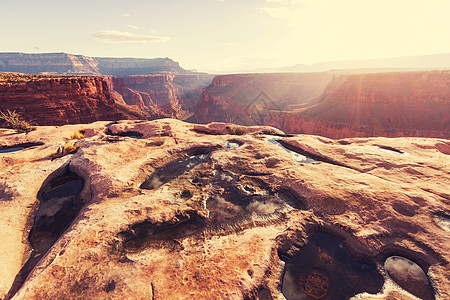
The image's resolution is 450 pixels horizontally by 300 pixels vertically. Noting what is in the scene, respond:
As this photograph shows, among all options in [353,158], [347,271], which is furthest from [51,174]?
[353,158]

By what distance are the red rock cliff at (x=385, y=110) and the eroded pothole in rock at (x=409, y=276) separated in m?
50.1

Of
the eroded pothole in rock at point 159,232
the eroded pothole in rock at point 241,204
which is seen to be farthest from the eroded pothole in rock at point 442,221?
the eroded pothole in rock at point 159,232

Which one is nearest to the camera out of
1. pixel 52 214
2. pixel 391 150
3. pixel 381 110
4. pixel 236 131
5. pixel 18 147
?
pixel 52 214

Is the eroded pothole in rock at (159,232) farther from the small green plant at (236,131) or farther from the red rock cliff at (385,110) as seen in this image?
the red rock cliff at (385,110)

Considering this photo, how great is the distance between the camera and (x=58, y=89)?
124 ft

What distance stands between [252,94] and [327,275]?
109096mm

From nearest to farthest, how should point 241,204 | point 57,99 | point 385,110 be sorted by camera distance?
1. point 241,204
2. point 57,99
3. point 385,110

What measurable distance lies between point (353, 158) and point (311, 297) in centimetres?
1028

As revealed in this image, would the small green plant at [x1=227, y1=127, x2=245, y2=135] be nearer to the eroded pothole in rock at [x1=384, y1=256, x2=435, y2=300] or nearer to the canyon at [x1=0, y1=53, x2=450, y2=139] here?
the eroded pothole in rock at [x1=384, y1=256, x2=435, y2=300]

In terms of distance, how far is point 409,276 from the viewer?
18.9 feet

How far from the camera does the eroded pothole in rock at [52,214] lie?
21.2 feet

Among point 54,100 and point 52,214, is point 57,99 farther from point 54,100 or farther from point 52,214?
point 52,214

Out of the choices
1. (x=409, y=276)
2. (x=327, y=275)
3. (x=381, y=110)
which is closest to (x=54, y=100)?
(x=327, y=275)

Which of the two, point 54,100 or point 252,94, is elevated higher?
point 54,100
